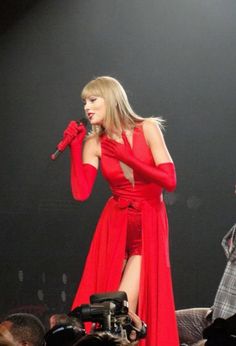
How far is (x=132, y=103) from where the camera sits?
17.1 feet

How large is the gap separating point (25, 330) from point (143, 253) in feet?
3.43

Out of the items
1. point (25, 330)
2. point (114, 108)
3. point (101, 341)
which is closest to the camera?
point (101, 341)

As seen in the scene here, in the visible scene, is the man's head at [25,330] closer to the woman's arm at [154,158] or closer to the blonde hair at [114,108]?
the woman's arm at [154,158]

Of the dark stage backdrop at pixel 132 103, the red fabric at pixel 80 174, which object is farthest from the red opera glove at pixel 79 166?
the dark stage backdrop at pixel 132 103

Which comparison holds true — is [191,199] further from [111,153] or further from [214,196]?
[111,153]

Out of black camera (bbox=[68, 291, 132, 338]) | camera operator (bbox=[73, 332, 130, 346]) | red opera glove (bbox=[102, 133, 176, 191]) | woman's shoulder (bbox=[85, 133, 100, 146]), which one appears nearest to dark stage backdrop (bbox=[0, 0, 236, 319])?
woman's shoulder (bbox=[85, 133, 100, 146])

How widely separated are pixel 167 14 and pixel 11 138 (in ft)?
4.54

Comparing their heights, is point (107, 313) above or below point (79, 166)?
below

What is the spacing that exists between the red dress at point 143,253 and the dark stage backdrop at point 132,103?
1584 millimetres

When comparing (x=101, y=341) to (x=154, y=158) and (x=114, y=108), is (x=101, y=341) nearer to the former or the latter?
(x=154, y=158)

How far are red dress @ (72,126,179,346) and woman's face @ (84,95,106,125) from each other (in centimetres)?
19

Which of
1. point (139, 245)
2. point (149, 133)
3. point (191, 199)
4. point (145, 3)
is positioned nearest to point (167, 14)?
point (145, 3)

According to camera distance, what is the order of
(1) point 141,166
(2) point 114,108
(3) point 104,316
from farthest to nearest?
(2) point 114,108
(1) point 141,166
(3) point 104,316

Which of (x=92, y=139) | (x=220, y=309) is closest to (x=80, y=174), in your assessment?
→ (x=92, y=139)
